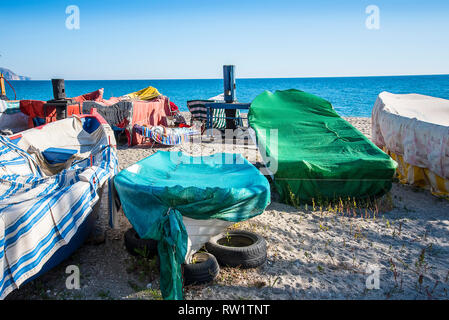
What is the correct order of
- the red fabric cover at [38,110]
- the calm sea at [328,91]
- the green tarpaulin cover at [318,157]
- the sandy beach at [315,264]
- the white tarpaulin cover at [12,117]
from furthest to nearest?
1. the calm sea at [328,91]
2. the white tarpaulin cover at [12,117]
3. the red fabric cover at [38,110]
4. the green tarpaulin cover at [318,157]
5. the sandy beach at [315,264]

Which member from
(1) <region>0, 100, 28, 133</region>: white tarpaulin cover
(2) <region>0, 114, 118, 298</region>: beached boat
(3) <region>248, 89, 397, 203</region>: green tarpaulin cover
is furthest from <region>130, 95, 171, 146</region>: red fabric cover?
(3) <region>248, 89, 397, 203</region>: green tarpaulin cover

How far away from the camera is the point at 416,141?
264 inches

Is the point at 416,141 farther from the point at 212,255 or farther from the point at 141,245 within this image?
the point at 141,245

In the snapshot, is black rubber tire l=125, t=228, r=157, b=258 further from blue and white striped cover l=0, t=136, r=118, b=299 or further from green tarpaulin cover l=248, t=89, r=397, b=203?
green tarpaulin cover l=248, t=89, r=397, b=203

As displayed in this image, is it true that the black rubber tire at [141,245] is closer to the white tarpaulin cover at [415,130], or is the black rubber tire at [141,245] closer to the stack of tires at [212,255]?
the stack of tires at [212,255]

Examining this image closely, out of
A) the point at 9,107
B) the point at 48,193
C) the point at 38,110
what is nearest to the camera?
the point at 48,193

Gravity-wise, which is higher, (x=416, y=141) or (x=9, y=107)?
(x=9, y=107)

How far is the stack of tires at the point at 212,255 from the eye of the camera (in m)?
3.87

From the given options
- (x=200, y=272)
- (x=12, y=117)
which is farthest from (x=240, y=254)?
(x=12, y=117)

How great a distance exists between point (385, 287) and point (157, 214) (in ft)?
9.07

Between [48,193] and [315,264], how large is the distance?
12.2ft

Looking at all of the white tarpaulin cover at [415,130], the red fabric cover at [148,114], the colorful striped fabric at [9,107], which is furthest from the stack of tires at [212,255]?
the colorful striped fabric at [9,107]

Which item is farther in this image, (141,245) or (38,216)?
(141,245)

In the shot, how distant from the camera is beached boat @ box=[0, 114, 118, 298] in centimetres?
337
